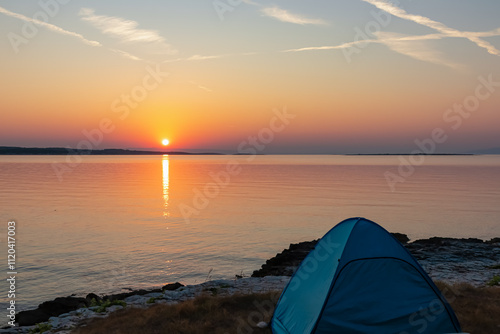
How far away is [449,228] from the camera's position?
103 feet

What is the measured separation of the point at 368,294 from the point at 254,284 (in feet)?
21.9

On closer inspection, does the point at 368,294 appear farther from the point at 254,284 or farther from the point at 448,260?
the point at 448,260

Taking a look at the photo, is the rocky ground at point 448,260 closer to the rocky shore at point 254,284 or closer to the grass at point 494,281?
the rocky shore at point 254,284

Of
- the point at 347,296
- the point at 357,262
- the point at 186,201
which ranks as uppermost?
the point at 357,262

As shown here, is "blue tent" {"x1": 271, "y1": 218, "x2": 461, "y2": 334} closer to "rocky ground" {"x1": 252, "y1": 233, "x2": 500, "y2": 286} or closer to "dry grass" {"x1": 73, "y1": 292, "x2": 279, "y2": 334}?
"dry grass" {"x1": 73, "y1": 292, "x2": 279, "y2": 334}

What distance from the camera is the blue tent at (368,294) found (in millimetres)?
8016

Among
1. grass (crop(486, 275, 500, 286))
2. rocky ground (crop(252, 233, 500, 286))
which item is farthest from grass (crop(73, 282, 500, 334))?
rocky ground (crop(252, 233, 500, 286))

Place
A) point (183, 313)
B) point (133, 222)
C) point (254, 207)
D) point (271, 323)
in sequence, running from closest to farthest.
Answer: point (271, 323), point (183, 313), point (133, 222), point (254, 207)

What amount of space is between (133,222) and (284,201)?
18.4m

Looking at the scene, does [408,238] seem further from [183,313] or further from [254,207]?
[183,313]

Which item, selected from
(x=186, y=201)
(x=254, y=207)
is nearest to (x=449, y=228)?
(x=254, y=207)

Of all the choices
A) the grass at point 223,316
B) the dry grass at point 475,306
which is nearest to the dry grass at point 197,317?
the grass at point 223,316

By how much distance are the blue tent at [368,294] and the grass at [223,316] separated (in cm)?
142

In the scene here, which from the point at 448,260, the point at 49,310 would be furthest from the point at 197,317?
the point at 448,260
